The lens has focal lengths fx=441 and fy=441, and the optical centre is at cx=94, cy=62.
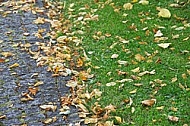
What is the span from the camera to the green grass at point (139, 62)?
14.4 ft

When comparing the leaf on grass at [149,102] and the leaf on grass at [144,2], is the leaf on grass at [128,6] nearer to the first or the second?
the leaf on grass at [144,2]

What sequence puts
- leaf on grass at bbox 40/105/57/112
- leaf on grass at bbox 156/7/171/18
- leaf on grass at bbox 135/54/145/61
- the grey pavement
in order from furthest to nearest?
leaf on grass at bbox 156/7/171/18, leaf on grass at bbox 135/54/145/61, leaf on grass at bbox 40/105/57/112, the grey pavement

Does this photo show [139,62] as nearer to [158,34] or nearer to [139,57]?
[139,57]

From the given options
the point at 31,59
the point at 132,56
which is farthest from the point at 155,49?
the point at 31,59

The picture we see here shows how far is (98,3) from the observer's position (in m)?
7.18

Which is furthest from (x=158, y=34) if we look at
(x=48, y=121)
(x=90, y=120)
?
(x=48, y=121)

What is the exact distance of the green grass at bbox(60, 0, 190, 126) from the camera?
14.4 ft

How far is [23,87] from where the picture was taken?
Result: 5.05 meters

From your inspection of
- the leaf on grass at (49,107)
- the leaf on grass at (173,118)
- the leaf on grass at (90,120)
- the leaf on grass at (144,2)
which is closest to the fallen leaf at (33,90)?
the leaf on grass at (49,107)

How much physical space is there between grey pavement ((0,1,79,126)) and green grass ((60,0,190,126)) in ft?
1.25

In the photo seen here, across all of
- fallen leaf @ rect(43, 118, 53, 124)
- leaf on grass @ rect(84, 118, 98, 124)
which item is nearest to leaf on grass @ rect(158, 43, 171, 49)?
leaf on grass @ rect(84, 118, 98, 124)

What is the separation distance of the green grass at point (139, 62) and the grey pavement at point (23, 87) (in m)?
0.38

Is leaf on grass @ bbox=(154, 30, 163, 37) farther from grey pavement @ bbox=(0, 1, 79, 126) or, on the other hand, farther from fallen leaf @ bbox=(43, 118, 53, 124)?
fallen leaf @ bbox=(43, 118, 53, 124)

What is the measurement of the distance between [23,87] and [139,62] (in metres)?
1.40
